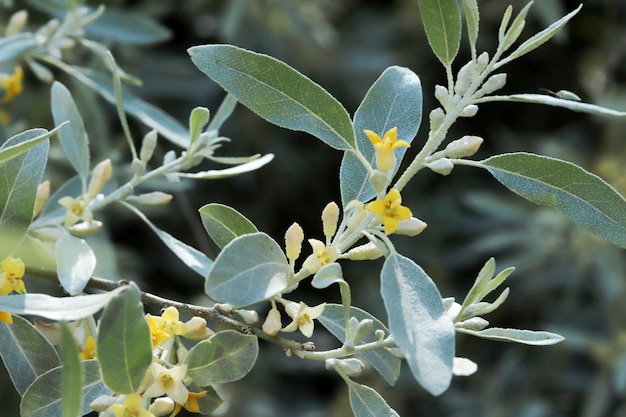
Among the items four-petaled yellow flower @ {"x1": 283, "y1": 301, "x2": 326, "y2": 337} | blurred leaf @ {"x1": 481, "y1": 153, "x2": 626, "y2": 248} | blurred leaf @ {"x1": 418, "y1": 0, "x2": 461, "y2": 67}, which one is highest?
blurred leaf @ {"x1": 418, "y1": 0, "x2": 461, "y2": 67}

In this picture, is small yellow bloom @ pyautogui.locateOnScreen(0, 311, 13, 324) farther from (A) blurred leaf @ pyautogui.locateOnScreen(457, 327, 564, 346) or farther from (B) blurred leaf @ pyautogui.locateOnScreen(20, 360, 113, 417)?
(A) blurred leaf @ pyautogui.locateOnScreen(457, 327, 564, 346)

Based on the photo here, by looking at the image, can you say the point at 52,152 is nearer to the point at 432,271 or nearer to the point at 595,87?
the point at 432,271

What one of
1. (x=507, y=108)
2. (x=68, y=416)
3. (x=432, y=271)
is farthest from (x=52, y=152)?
(x=507, y=108)

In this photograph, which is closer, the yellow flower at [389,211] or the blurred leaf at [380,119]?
the yellow flower at [389,211]

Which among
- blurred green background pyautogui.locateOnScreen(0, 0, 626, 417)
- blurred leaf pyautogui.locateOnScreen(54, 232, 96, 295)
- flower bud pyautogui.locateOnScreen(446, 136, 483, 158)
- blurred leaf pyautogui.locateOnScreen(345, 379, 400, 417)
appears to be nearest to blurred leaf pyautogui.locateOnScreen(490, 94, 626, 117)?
flower bud pyautogui.locateOnScreen(446, 136, 483, 158)

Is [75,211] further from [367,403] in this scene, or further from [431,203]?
[431,203]

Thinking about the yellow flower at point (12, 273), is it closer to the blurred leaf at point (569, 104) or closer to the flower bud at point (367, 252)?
the flower bud at point (367, 252)

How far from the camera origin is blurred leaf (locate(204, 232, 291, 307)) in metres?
0.56

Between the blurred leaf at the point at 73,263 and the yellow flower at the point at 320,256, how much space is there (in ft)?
0.60

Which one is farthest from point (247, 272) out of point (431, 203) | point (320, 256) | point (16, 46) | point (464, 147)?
point (431, 203)

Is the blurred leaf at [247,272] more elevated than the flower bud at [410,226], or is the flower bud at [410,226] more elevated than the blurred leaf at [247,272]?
the flower bud at [410,226]

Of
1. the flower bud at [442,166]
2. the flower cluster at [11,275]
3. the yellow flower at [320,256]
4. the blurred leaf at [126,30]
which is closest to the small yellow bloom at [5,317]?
the flower cluster at [11,275]

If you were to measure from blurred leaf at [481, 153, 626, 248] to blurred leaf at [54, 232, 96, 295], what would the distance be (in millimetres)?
345

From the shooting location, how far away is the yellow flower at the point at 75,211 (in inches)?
Answer: 31.6
